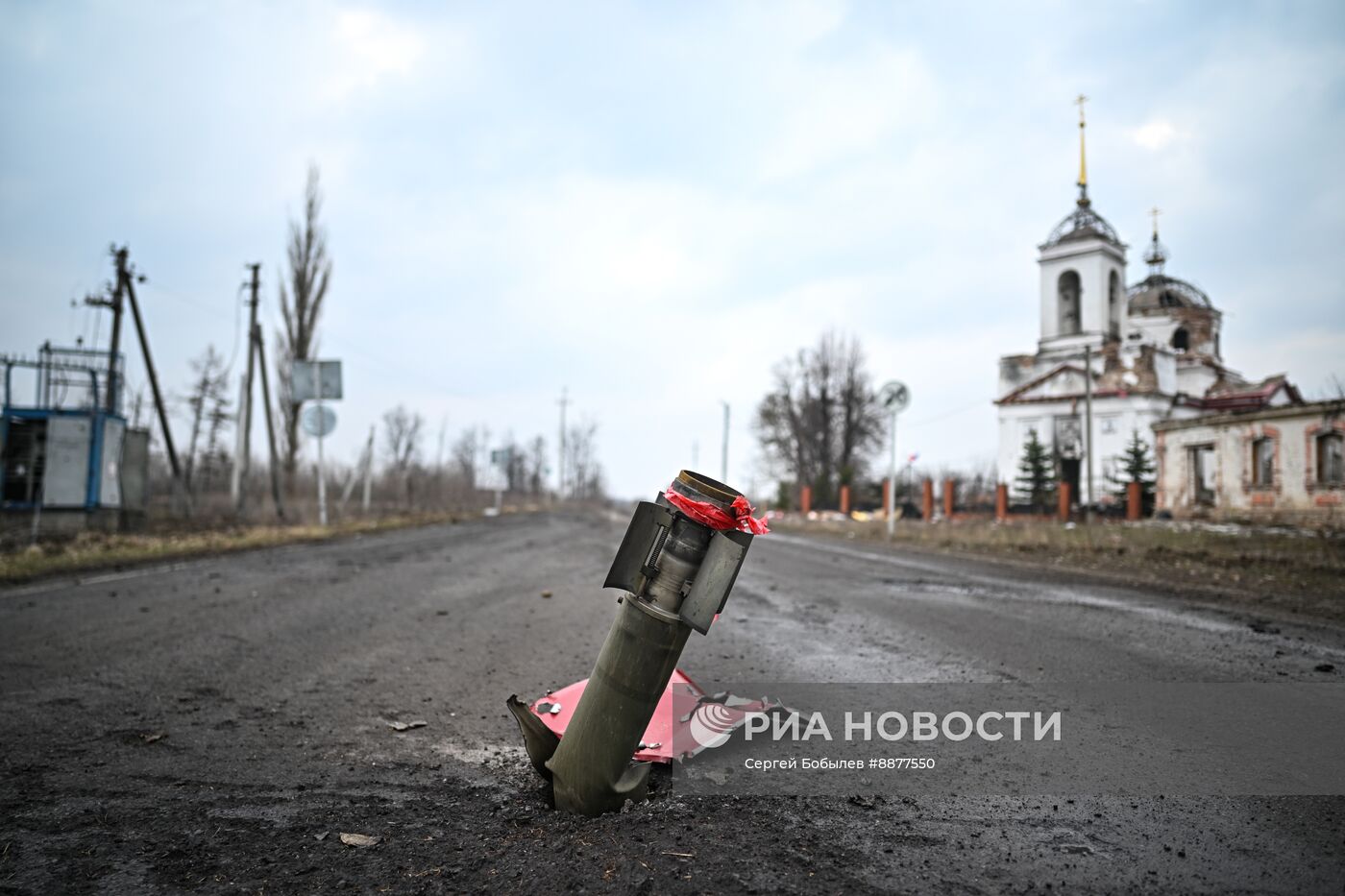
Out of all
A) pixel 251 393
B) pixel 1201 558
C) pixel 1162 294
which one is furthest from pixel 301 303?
pixel 1162 294

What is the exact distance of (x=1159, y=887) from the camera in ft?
6.55

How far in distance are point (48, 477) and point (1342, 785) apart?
22.4 meters

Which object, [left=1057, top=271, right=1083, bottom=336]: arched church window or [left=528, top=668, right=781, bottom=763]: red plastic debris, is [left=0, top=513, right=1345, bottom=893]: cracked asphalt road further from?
[left=1057, top=271, right=1083, bottom=336]: arched church window

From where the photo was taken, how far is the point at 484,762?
10.7 ft

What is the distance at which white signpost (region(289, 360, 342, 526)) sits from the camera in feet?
67.7

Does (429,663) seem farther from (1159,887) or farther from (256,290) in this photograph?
(256,290)

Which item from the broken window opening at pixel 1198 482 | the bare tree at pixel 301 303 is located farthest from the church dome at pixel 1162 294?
the bare tree at pixel 301 303

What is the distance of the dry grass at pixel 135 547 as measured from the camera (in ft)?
34.6

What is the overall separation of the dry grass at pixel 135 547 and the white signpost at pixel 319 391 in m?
2.34

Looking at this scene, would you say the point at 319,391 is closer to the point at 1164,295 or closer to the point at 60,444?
the point at 60,444

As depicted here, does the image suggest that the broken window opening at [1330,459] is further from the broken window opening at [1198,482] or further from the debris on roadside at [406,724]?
the debris on roadside at [406,724]

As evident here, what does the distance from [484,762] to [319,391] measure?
1954cm

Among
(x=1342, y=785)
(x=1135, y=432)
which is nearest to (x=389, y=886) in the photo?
(x=1342, y=785)

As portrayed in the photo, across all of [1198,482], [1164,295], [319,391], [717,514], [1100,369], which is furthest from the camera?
[1164,295]
